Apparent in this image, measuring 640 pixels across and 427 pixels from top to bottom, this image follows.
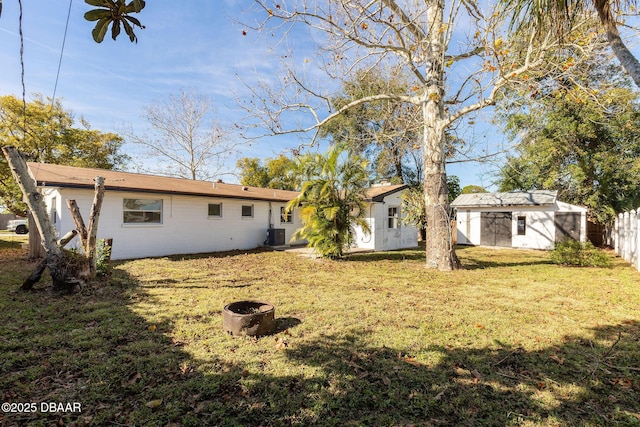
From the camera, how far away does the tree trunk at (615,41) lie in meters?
2.92

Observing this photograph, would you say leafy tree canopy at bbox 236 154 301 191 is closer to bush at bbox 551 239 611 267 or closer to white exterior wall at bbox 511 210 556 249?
white exterior wall at bbox 511 210 556 249

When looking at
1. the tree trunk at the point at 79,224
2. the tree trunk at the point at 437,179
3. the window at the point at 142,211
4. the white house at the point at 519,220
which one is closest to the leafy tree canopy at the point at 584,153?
the white house at the point at 519,220

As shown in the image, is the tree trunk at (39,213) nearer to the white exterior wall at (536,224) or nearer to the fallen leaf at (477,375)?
the fallen leaf at (477,375)

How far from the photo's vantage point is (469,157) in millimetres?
11438

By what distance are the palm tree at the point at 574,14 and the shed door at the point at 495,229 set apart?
17.6 metres

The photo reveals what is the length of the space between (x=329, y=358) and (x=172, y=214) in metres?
11.6

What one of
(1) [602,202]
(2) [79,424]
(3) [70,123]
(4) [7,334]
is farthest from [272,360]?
(3) [70,123]

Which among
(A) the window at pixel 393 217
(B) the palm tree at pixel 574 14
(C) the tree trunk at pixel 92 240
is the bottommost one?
(C) the tree trunk at pixel 92 240

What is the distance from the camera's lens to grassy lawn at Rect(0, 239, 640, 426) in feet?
8.72

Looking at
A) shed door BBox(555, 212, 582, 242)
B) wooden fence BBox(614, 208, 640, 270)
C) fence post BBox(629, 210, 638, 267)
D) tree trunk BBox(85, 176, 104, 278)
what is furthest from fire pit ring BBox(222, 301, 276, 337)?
shed door BBox(555, 212, 582, 242)

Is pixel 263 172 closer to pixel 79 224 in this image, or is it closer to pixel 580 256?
pixel 79 224

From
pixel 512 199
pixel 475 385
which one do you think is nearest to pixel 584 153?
pixel 512 199

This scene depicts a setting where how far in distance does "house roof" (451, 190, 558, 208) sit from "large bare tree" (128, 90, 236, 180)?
1727 centimetres

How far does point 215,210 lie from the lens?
14.8m
